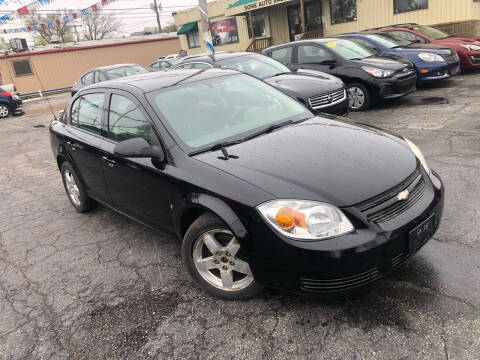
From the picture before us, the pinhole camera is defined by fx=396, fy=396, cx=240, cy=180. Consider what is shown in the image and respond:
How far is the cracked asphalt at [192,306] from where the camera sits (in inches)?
92.9

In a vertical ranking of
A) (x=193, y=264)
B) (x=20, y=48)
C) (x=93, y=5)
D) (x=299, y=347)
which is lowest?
(x=299, y=347)

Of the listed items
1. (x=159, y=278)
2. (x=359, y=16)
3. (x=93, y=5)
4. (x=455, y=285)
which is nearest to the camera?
(x=455, y=285)

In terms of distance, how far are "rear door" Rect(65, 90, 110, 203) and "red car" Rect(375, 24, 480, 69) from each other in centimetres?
895

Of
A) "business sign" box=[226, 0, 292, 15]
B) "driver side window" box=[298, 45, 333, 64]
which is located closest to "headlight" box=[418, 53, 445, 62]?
"driver side window" box=[298, 45, 333, 64]

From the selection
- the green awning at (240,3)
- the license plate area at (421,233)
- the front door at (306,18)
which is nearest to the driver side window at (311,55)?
the license plate area at (421,233)

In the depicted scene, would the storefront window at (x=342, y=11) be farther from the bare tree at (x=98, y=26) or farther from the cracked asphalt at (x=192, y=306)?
the bare tree at (x=98, y=26)

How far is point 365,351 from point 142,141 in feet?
6.75

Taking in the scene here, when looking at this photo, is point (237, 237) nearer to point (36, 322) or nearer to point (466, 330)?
point (466, 330)

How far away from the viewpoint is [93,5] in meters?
25.5

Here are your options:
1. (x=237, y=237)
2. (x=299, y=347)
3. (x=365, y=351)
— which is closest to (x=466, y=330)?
(x=365, y=351)

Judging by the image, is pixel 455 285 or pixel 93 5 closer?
pixel 455 285

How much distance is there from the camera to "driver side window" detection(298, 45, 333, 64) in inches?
338

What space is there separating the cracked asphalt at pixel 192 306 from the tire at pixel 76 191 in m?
0.22

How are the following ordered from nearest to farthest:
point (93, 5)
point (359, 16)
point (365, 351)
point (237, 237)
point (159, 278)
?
1. point (365, 351)
2. point (237, 237)
3. point (159, 278)
4. point (359, 16)
5. point (93, 5)
